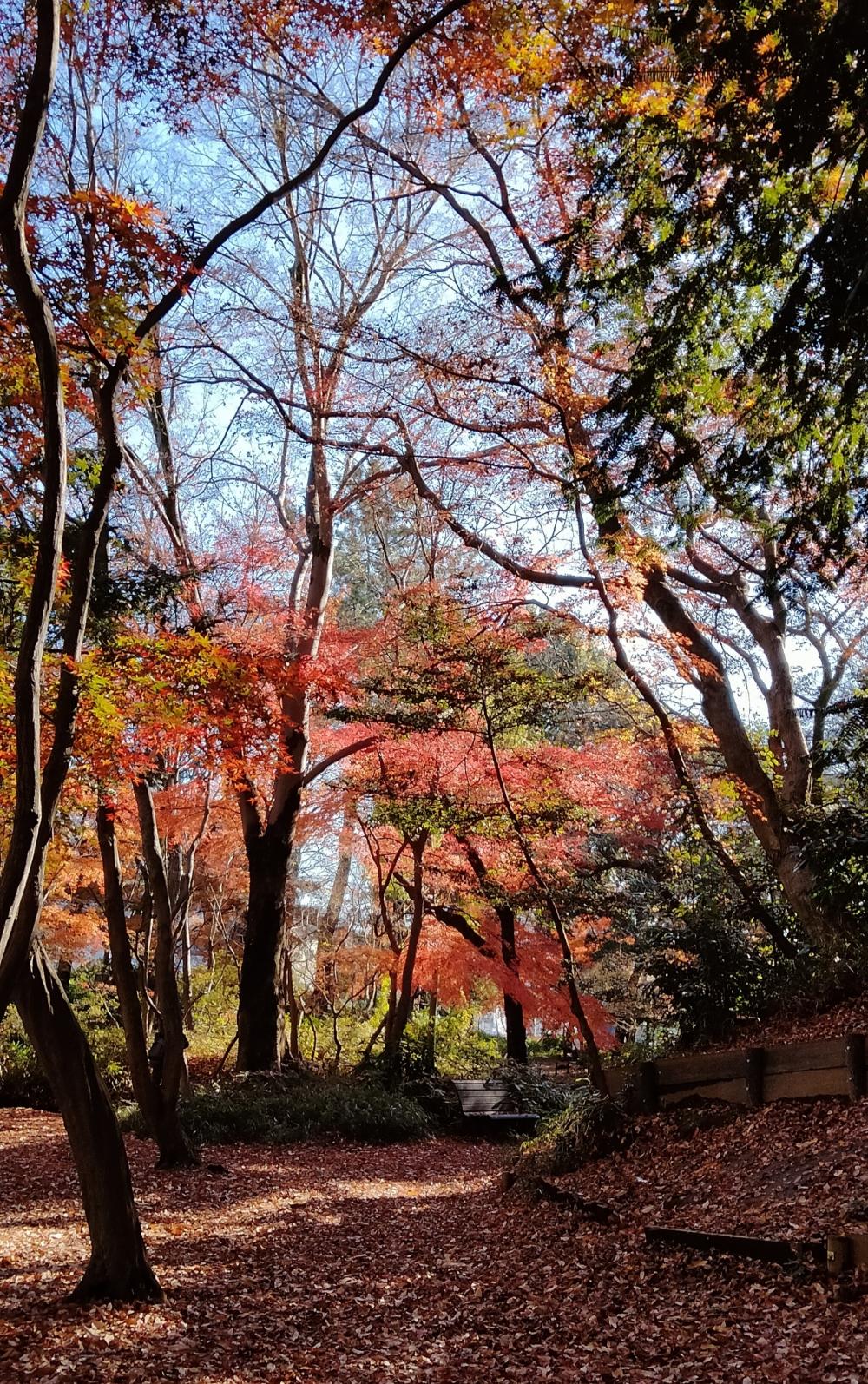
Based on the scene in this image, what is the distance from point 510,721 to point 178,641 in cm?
455

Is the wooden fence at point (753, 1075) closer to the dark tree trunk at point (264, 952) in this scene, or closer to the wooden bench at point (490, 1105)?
the wooden bench at point (490, 1105)

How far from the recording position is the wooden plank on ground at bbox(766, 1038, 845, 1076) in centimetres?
636

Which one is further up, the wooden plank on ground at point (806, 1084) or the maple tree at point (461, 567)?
the maple tree at point (461, 567)

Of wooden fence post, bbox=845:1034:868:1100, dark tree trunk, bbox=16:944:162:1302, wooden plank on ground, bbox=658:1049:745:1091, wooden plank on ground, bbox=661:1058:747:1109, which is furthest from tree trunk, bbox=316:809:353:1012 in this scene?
dark tree trunk, bbox=16:944:162:1302

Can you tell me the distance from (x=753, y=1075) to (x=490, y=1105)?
715 cm

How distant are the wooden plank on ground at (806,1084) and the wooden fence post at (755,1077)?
6 centimetres

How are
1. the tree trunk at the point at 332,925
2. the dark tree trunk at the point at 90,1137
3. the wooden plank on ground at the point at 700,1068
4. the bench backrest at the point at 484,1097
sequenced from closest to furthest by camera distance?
the dark tree trunk at the point at 90,1137, the wooden plank on ground at the point at 700,1068, the bench backrest at the point at 484,1097, the tree trunk at the point at 332,925

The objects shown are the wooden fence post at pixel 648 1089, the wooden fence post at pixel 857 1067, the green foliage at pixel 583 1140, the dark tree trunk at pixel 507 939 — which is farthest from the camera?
the dark tree trunk at pixel 507 939

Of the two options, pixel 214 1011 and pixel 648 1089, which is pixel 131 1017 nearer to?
pixel 648 1089

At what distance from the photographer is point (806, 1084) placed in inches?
258

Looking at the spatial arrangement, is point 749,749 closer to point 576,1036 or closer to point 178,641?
point 178,641

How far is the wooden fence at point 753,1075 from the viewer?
6.23 meters

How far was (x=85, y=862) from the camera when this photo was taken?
1514 cm

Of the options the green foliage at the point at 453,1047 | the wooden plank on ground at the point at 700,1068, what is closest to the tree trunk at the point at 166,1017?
the wooden plank on ground at the point at 700,1068
